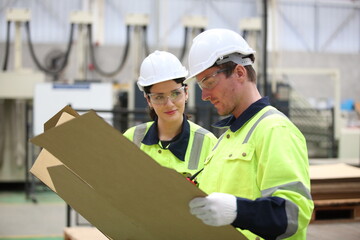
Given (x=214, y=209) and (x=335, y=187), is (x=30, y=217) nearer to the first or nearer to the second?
(x=335, y=187)

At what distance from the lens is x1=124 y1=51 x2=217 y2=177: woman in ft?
8.86

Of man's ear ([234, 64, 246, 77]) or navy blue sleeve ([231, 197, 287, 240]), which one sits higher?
man's ear ([234, 64, 246, 77])

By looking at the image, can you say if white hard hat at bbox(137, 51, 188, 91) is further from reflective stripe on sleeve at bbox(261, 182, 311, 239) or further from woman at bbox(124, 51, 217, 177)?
reflective stripe on sleeve at bbox(261, 182, 311, 239)

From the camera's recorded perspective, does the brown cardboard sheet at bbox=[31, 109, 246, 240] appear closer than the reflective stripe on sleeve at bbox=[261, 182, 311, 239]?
Yes

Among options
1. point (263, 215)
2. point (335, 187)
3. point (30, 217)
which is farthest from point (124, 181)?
point (30, 217)

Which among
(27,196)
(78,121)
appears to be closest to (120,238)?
(78,121)

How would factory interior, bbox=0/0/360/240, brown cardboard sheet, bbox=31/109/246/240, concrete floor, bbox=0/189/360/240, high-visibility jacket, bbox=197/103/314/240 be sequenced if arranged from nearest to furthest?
brown cardboard sheet, bbox=31/109/246/240 < high-visibility jacket, bbox=197/103/314/240 < factory interior, bbox=0/0/360/240 < concrete floor, bbox=0/189/360/240

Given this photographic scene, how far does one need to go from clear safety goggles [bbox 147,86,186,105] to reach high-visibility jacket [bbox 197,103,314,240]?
3.27 ft

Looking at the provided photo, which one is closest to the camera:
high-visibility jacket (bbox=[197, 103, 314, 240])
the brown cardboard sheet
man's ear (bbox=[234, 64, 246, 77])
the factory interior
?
the brown cardboard sheet

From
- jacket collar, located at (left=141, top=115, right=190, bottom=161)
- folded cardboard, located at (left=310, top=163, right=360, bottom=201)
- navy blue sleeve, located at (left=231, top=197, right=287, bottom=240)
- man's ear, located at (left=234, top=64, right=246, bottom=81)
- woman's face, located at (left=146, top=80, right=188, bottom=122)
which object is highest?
man's ear, located at (left=234, top=64, right=246, bottom=81)

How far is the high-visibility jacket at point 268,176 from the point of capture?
1421 mm

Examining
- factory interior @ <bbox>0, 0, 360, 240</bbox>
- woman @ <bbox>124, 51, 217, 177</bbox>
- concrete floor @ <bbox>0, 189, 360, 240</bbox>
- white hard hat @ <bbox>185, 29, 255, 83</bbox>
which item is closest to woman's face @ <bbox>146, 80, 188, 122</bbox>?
woman @ <bbox>124, 51, 217, 177</bbox>

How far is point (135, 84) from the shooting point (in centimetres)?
850

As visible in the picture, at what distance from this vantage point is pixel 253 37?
391 inches
